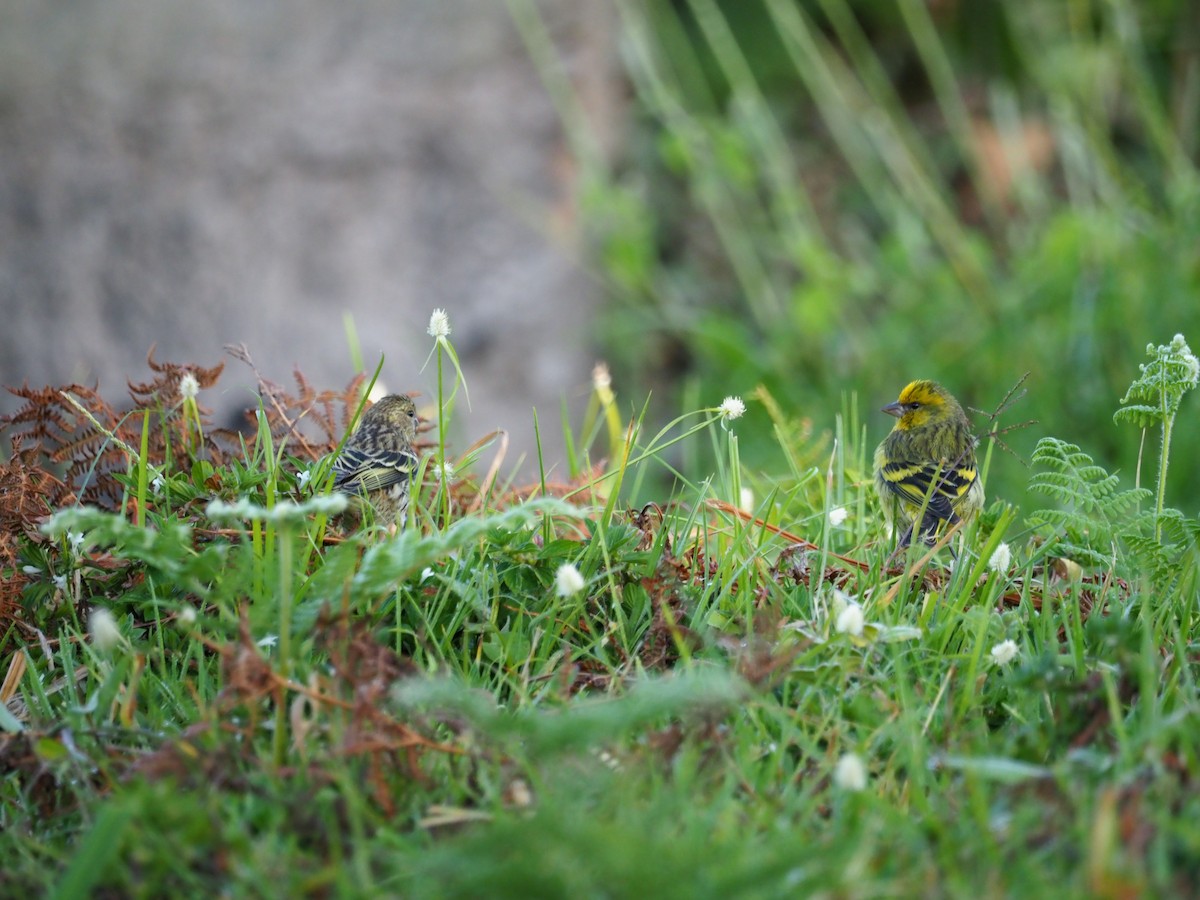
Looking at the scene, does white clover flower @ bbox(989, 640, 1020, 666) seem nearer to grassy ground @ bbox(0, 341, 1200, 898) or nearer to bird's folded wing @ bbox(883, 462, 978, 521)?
grassy ground @ bbox(0, 341, 1200, 898)

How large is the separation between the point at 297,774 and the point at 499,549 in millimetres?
900

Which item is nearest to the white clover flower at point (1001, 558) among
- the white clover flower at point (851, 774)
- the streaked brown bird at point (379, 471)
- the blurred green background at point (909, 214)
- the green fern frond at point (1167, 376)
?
the green fern frond at point (1167, 376)

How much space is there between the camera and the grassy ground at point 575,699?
2.15 metres

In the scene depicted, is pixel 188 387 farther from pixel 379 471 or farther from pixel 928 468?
pixel 928 468

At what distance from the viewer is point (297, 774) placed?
245 cm

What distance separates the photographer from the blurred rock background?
6.50 meters

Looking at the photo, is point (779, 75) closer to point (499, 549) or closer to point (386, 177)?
point (386, 177)

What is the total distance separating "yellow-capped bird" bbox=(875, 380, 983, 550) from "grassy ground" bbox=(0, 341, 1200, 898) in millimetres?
208

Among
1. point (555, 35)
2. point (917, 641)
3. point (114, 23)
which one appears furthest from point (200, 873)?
point (555, 35)

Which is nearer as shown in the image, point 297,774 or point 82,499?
point 297,774

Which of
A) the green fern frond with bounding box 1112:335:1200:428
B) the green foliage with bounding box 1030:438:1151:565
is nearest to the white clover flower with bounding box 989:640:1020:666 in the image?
the green foliage with bounding box 1030:438:1151:565

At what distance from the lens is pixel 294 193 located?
7.42m

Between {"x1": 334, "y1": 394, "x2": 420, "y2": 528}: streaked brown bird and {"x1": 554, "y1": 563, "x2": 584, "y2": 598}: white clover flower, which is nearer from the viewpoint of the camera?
{"x1": 554, "y1": 563, "x2": 584, "y2": 598}: white clover flower

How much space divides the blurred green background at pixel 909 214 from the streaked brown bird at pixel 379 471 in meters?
1.59
